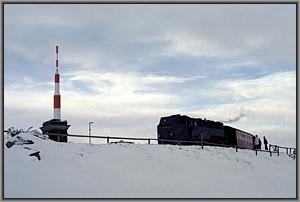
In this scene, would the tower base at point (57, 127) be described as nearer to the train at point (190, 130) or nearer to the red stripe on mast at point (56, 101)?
the red stripe on mast at point (56, 101)

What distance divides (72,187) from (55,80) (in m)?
7.86

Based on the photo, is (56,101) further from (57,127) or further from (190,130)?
(190,130)

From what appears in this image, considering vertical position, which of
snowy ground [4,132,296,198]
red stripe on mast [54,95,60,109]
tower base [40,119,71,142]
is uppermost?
red stripe on mast [54,95,60,109]

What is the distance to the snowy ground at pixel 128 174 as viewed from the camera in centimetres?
1521

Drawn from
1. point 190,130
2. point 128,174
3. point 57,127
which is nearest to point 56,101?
point 57,127

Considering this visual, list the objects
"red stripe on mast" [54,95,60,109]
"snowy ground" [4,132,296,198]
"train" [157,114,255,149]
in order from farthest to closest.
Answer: "train" [157,114,255,149] < "red stripe on mast" [54,95,60,109] < "snowy ground" [4,132,296,198]

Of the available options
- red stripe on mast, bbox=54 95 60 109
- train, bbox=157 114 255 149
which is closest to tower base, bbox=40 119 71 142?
red stripe on mast, bbox=54 95 60 109

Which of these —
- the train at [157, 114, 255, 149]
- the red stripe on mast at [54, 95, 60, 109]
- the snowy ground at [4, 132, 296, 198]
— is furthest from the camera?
the train at [157, 114, 255, 149]

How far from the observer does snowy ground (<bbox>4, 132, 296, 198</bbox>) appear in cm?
1521

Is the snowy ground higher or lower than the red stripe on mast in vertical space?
lower

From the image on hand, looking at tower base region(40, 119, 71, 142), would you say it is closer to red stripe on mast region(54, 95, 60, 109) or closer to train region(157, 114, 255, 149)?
red stripe on mast region(54, 95, 60, 109)

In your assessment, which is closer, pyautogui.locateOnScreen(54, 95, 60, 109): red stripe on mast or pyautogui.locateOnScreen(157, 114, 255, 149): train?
pyautogui.locateOnScreen(54, 95, 60, 109): red stripe on mast

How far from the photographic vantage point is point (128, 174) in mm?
17750

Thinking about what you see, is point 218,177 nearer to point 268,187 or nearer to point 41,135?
point 268,187
